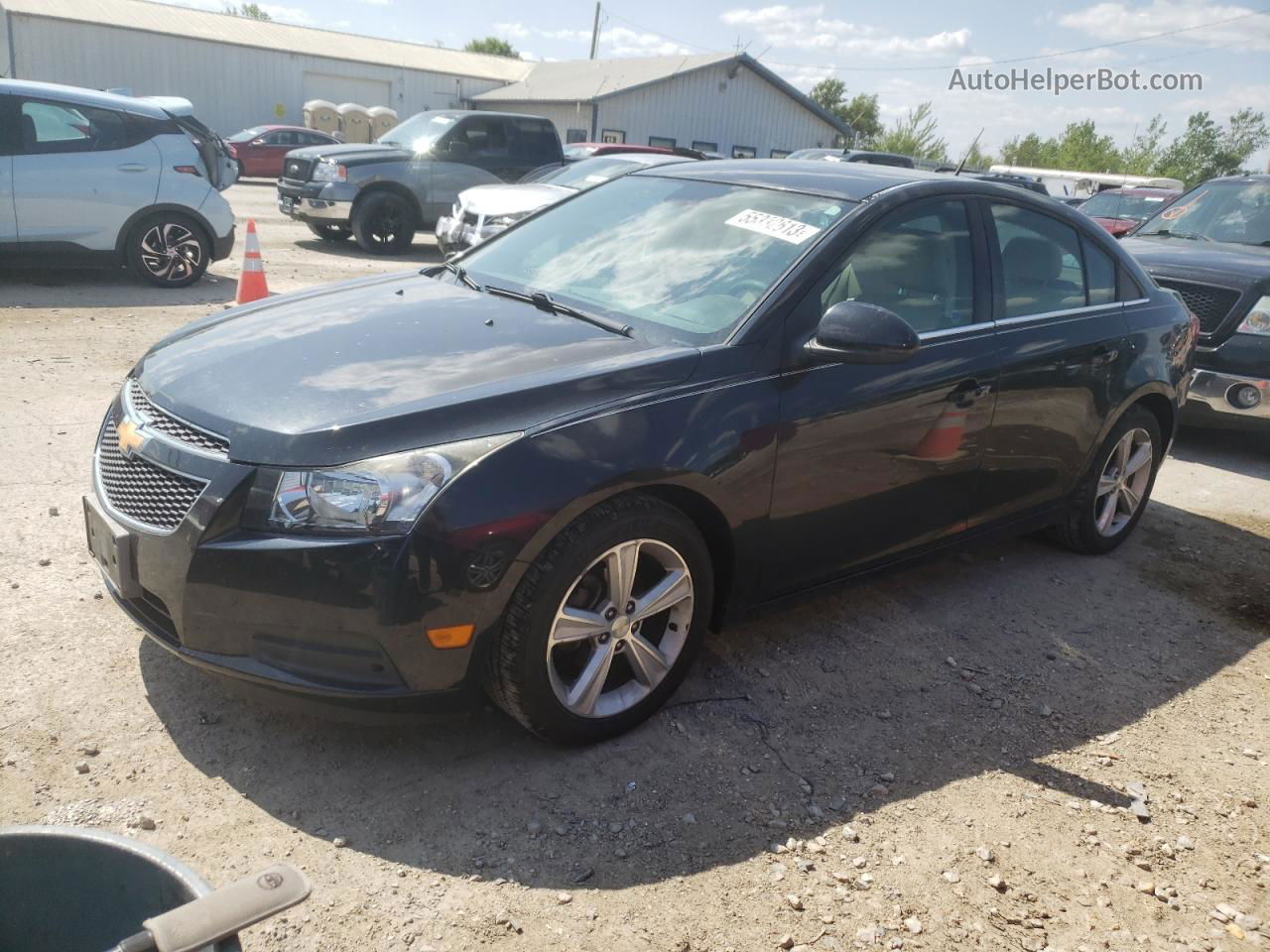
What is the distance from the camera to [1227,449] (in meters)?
7.67

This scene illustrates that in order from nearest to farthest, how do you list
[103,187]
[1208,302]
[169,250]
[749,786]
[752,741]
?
[749,786] → [752,741] → [1208,302] → [103,187] → [169,250]

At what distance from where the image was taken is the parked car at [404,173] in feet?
43.3

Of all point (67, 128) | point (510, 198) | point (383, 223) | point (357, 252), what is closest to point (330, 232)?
point (357, 252)

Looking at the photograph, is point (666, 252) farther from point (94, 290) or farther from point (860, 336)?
point (94, 290)

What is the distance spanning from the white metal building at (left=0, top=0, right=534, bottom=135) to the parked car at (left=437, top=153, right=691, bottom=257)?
28809 millimetres

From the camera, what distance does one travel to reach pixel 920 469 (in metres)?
3.83

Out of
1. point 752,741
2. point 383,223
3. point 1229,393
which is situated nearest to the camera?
point 752,741

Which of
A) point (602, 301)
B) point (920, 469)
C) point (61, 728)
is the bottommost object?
point (61, 728)

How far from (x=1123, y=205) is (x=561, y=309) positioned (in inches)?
628

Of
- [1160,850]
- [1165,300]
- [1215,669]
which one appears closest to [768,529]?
[1160,850]

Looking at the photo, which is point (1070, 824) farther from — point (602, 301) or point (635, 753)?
point (602, 301)

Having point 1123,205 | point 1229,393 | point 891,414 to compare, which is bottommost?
point 1229,393

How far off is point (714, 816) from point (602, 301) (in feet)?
5.82

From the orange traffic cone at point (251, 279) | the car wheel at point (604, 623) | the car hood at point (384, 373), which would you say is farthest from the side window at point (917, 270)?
the orange traffic cone at point (251, 279)
